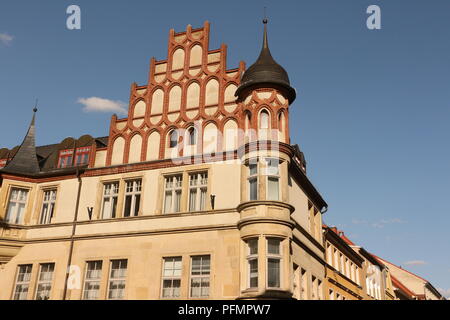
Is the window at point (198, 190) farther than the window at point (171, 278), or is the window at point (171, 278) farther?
the window at point (198, 190)

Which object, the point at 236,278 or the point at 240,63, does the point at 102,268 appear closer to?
the point at 236,278

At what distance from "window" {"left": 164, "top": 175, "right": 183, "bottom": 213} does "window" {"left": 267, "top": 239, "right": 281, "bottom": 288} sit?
5190 millimetres

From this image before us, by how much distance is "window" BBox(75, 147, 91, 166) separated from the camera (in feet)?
93.2

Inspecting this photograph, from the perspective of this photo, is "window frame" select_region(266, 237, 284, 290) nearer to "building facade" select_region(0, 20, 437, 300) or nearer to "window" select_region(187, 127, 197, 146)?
"building facade" select_region(0, 20, 437, 300)

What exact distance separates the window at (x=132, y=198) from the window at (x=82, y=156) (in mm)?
4073

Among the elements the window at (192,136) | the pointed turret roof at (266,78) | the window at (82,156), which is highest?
the pointed turret roof at (266,78)

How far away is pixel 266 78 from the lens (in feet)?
77.7

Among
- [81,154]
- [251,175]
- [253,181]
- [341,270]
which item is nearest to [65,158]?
[81,154]

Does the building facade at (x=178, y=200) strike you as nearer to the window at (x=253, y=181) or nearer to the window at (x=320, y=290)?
the window at (x=253, y=181)

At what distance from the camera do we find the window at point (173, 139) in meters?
25.2

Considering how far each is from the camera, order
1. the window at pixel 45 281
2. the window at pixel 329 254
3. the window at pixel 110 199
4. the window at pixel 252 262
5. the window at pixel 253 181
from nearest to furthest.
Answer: the window at pixel 252 262 → the window at pixel 253 181 → the window at pixel 45 281 → the window at pixel 110 199 → the window at pixel 329 254

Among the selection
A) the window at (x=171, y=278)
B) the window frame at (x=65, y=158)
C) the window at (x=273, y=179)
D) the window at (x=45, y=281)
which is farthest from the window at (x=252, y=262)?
the window frame at (x=65, y=158)

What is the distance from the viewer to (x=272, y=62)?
2478cm
